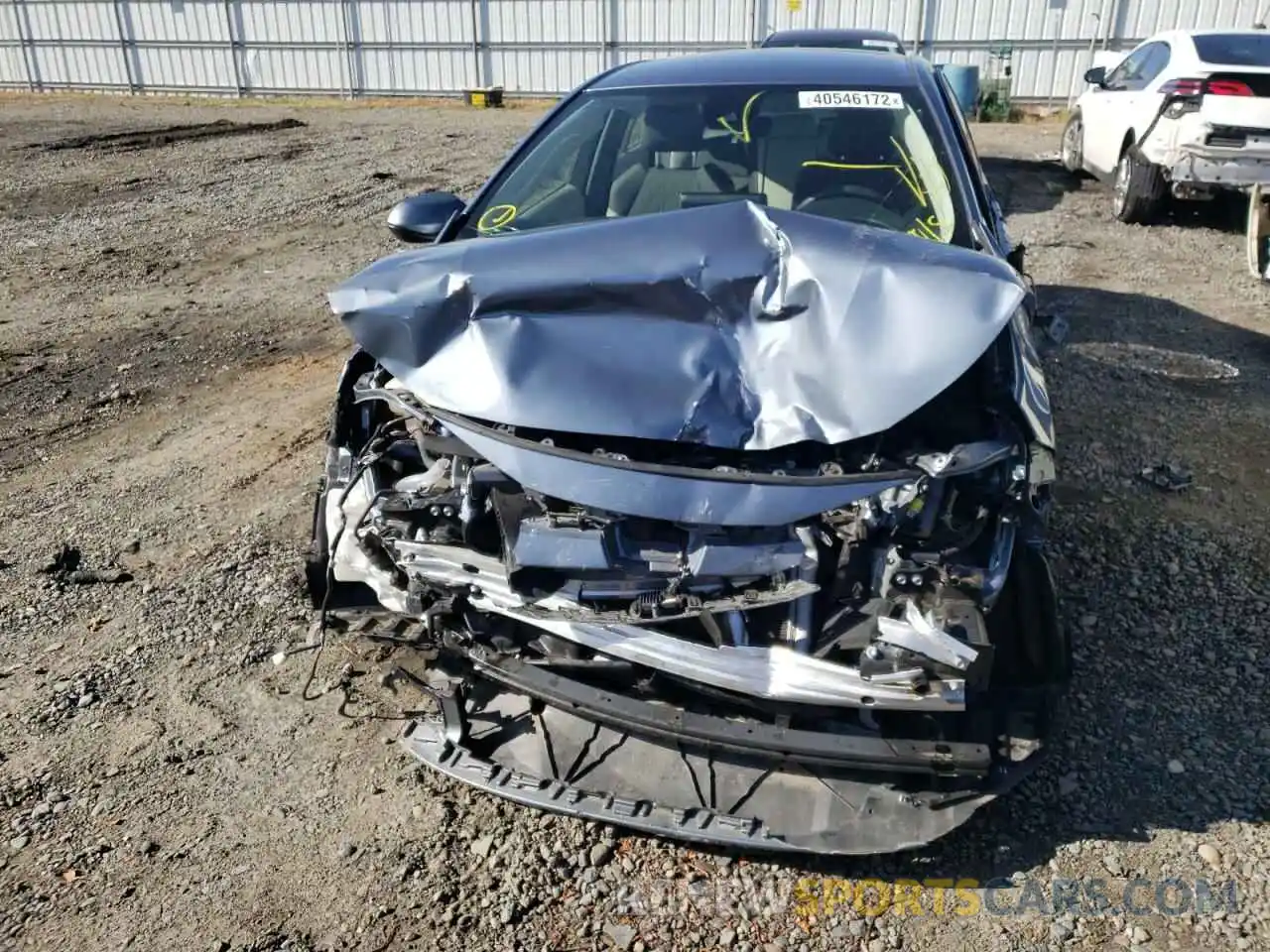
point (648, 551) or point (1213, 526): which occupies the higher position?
point (648, 551)

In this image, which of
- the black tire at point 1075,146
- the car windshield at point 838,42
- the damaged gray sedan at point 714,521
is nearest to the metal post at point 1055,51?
the black tire at point 1075,146

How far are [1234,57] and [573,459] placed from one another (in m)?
8.80

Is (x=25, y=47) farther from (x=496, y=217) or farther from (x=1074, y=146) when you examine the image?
(x=496, y=217)

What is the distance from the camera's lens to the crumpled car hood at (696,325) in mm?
2350

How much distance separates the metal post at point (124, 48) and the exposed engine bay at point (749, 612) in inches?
1062

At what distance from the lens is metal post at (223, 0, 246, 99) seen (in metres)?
23.5

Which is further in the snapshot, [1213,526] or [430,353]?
[1213,526]

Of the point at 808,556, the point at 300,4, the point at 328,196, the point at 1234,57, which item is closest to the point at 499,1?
the point at 300,4

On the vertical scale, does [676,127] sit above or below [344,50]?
above

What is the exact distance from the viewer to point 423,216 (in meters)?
3.63

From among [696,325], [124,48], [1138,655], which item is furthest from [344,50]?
[1138,655]

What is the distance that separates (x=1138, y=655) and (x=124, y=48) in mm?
28151

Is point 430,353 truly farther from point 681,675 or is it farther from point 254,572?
point 254,572

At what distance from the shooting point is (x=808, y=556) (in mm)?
2215
